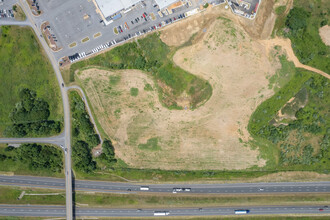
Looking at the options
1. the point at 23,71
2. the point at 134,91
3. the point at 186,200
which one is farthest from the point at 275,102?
the point at 23,71

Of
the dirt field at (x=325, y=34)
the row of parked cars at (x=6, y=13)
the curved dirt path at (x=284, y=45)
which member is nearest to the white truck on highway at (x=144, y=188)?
the curved dirt path at (x=284, y=45)

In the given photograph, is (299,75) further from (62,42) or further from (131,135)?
(62,42)

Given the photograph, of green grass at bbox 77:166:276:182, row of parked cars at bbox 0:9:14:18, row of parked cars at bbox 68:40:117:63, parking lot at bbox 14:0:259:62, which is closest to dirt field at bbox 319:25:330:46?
parking lot at bbox 14:0:259:62

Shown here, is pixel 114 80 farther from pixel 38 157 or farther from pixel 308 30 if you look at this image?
pixel 308 30

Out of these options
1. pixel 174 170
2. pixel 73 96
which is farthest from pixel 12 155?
pixel 174 170

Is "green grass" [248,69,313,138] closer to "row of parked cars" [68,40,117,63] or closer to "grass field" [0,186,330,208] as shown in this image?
"grass field" [0,186,330,208]
